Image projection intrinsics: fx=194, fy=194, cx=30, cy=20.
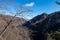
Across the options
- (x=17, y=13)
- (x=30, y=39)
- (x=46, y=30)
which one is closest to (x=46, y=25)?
(x=46, y=30)

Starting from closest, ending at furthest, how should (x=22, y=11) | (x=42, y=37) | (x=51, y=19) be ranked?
(x=22, y=11)
(x=42, y=37)
(x=51, y=19)

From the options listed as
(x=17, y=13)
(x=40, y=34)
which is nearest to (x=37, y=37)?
(x=40, y=34)

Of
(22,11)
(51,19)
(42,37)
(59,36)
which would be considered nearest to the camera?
(59,36)

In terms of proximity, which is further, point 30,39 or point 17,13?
point 30,39

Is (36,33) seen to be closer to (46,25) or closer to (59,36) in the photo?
(46,25)

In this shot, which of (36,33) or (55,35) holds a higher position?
(36,33)

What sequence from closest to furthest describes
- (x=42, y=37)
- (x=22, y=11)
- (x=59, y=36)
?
1. (x=59, y=36)
2. (x=22, y=11)
3. (x=42, y=37)

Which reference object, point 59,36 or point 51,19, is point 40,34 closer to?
point 51,19

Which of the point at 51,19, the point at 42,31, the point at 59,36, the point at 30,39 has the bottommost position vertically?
the point at 59,36

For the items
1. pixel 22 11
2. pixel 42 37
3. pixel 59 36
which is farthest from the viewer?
pixel 42 37
